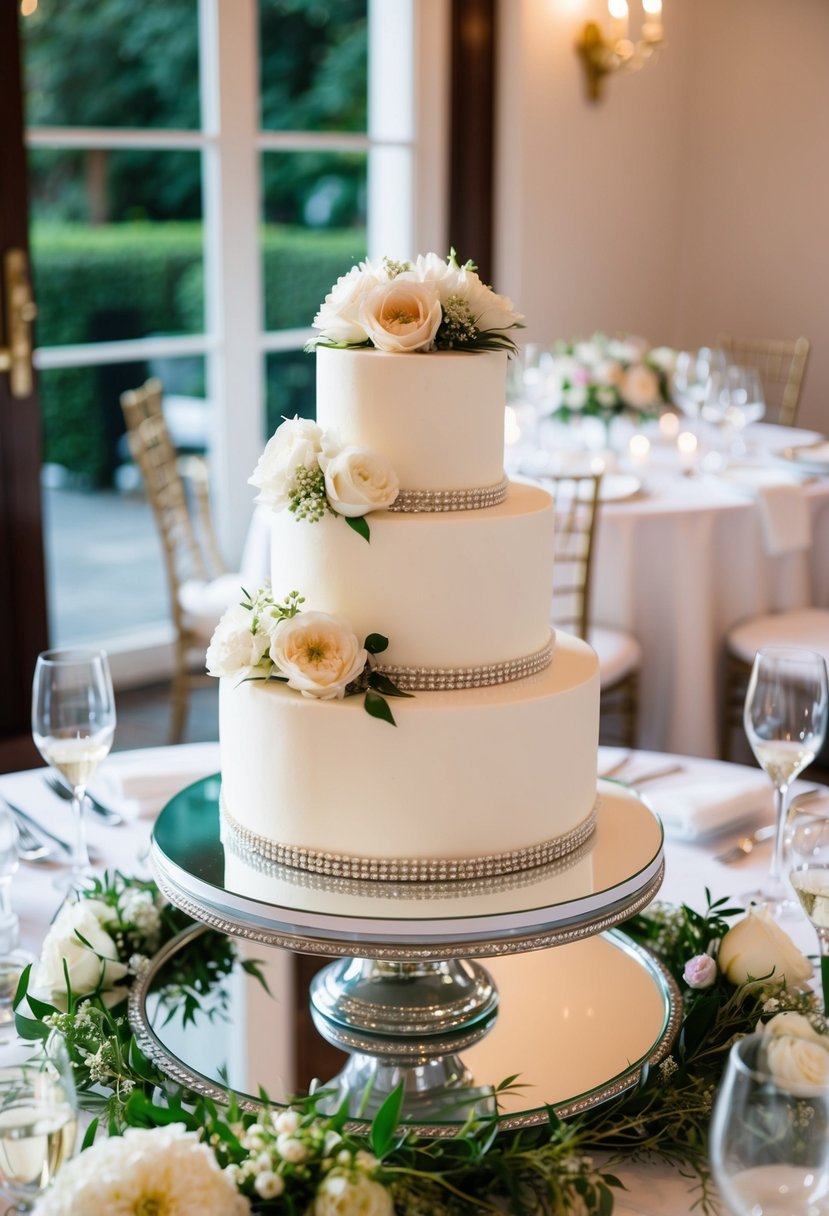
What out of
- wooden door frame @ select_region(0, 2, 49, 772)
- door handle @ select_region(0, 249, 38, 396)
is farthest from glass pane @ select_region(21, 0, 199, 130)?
door handle @ select_region(0, 249, 38, 396)

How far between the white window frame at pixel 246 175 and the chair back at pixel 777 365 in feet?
4.66

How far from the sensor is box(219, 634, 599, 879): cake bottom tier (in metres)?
1.28

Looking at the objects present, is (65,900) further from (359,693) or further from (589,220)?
(589,220)

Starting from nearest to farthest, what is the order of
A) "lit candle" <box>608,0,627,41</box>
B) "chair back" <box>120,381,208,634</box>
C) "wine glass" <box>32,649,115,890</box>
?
"wine glass" <box>32,649,115,890</box>, "chair back" <box>120,381,208,634</box>, "lit candle" <box>608,0,627,41</box>

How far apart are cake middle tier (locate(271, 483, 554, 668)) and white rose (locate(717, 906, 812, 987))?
36cm

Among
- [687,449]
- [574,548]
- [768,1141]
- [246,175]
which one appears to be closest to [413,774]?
[768,1141]

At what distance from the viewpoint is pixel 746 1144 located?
0.87 metres

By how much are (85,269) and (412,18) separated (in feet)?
5.11

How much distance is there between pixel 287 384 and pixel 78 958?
4.19 metres

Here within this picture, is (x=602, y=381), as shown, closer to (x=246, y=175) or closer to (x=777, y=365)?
(x=246, y=175)

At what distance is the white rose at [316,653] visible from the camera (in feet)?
4.14

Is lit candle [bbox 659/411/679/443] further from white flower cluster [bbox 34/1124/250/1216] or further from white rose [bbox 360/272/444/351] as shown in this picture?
white flower cluster [bbox 34/1124/250/1216]

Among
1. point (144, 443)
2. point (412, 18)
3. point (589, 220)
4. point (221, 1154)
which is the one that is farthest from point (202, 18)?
point (221, 1154)

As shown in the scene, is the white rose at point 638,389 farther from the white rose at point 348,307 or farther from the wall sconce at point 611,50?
the white rose at point 348,307
